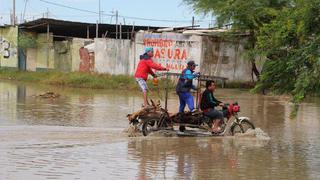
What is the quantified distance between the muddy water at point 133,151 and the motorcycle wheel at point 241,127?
0.34m

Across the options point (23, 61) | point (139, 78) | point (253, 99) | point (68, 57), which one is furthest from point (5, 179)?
point (23, 61)

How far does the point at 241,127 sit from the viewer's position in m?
14.0

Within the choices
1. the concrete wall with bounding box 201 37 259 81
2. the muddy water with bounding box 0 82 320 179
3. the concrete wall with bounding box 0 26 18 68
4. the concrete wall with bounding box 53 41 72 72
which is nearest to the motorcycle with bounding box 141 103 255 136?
the muddy water with bounding box 0 82 320 179

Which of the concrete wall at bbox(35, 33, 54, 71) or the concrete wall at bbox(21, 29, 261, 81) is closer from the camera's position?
the concrete wall at bbox(21, 29, 261, 81)

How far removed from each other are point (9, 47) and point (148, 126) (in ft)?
112

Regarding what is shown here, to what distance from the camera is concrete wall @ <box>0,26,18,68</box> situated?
44.9 meters

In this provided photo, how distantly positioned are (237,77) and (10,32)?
18.9m

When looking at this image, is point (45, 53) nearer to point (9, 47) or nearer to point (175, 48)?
point (9, 47)

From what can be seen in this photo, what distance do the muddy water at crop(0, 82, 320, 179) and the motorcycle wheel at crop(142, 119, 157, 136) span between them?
27cm

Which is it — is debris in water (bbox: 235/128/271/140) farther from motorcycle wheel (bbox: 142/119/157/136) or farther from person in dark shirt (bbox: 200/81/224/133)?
motorcycle wheel (bbox: 142/119/157/136)

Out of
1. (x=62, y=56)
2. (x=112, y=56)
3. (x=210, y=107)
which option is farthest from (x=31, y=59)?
→ (x=210, y=107)

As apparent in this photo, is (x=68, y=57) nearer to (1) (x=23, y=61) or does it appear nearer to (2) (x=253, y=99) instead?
(1) (x=23, y=61)

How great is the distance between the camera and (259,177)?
9.43 metres

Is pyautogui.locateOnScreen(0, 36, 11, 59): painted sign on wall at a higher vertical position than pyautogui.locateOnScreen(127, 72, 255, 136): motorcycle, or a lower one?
higher
